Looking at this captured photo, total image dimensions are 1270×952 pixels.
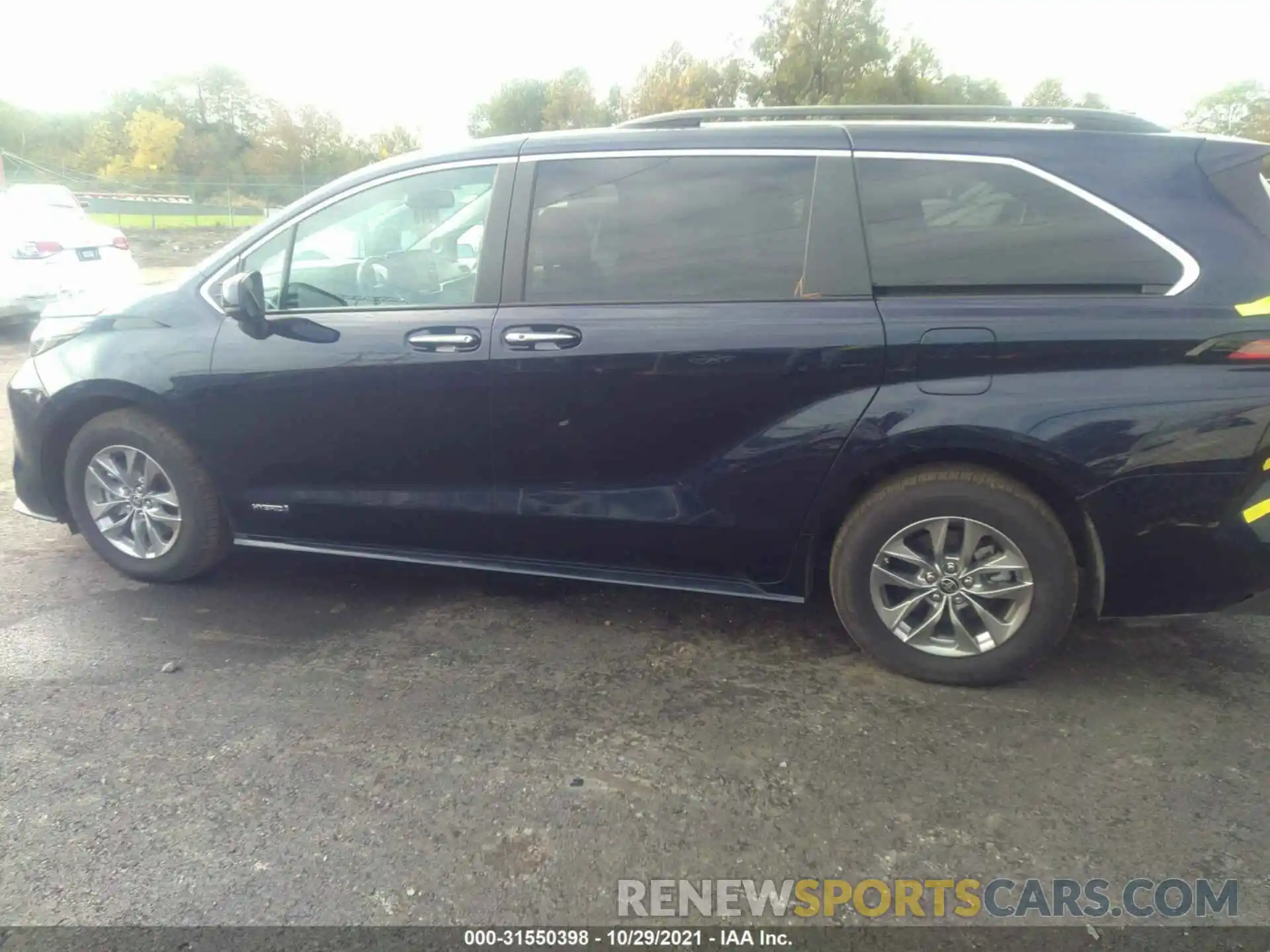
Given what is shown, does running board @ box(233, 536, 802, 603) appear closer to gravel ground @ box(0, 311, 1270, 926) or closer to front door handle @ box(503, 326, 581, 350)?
gravel ground @ box(0, 311, 1270, 926)

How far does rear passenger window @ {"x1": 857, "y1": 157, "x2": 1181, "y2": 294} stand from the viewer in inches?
116

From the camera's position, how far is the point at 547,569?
3.54 m

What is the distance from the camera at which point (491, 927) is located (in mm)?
2166

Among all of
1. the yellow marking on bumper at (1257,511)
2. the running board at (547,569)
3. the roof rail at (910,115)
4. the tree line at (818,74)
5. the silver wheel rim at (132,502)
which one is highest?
the tree line at (818,74)

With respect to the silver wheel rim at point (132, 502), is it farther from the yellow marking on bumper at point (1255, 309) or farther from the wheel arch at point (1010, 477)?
the yellow marking on bumper at point (1255, 309)

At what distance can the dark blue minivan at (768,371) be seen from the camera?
9.49 ft

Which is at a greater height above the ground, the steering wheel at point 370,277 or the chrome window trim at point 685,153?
the chrome window trim at point 685,153

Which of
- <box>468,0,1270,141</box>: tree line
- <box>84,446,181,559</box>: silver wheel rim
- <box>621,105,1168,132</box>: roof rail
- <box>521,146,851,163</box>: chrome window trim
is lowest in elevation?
<box>84,446,181,559</box>: silver wheel rim

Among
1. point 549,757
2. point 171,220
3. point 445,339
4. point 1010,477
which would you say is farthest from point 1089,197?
point 171,220

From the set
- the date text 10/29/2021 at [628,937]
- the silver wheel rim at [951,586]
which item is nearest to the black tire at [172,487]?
the date text 10/29/2021 at [628,937]

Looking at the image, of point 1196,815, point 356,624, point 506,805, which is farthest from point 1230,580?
point 356,624

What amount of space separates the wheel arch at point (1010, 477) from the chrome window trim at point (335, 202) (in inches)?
67.3

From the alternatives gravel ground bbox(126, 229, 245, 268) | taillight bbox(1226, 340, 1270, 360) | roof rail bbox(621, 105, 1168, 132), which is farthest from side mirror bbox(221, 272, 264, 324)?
gravel ground bbox(126, 229, 245, 268)

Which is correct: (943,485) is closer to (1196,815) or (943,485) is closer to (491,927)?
(1196,815)
